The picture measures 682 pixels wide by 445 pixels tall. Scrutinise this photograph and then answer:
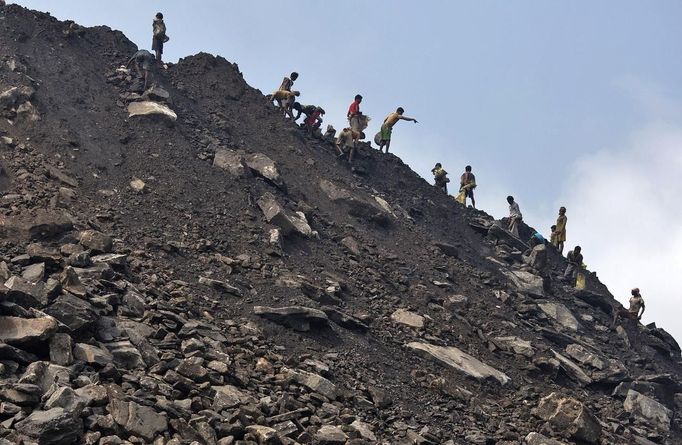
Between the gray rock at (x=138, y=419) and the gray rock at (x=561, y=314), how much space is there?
13.5 m

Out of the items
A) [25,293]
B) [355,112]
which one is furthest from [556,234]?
[25,293]

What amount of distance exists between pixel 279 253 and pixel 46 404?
26.3 ft

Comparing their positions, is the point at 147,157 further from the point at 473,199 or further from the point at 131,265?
the point at 473,199

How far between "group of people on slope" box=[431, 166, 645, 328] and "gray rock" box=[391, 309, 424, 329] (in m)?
8.29

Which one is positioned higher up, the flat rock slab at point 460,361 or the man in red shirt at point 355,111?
the man in red shirt at point 355,111

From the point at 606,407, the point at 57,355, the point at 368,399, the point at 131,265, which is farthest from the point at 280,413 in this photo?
the point at 606,407

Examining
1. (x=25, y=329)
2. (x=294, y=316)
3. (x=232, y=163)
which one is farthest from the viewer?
(x=232, y=163)

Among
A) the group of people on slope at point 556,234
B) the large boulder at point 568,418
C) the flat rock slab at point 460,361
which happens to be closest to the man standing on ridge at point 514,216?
the group of people on slope at point 556,234

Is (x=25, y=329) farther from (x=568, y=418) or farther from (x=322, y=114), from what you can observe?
(x=322, y=114)

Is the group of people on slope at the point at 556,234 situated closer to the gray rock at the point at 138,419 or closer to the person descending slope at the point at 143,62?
the person descending slope at the point at 143,62

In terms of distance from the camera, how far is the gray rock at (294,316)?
12516 millimetres

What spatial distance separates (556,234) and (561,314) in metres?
5.60

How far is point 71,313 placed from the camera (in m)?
9.37

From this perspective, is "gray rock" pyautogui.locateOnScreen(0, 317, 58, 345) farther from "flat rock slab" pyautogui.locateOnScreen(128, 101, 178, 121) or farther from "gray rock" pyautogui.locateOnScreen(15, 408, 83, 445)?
"flat rock slab" pyautogui.locateOnScreen(128, 101, 178, 121)
